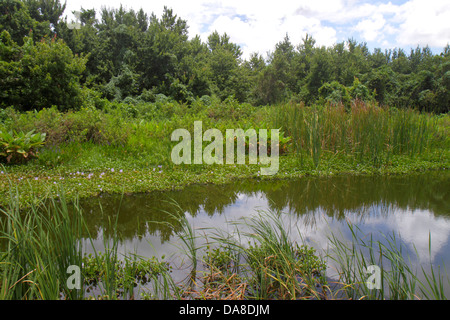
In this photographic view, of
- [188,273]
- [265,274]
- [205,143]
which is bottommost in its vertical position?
[188,273]

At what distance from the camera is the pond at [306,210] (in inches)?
130

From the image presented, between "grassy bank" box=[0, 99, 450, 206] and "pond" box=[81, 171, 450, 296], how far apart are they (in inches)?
14.9

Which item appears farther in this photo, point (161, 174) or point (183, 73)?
point (183, 73)

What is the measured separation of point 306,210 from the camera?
436cm

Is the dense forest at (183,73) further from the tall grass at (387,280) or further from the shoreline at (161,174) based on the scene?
the tall grass at (387,280)

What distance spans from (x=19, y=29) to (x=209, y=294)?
17.8m

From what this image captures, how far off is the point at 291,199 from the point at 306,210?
1.56 feet

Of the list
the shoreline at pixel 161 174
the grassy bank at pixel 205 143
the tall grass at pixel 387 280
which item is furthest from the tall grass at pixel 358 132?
the tall grass at pixel 387 280

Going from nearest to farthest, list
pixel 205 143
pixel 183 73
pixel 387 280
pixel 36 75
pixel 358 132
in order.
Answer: pixel 387 280, pixel 358 132, pixel 205 143, pixel 36 75, pixel 183 73

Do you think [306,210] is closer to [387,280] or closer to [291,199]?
[291,199]

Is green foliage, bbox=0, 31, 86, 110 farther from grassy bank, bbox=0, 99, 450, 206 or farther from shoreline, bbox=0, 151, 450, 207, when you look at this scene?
shoreline, bbox=0, 151, 450, 207

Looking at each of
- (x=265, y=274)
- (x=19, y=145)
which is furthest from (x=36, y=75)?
(x=265, y=274)

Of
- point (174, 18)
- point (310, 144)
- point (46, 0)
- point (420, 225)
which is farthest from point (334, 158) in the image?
point (174, 18)

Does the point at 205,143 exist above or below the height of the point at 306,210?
above
